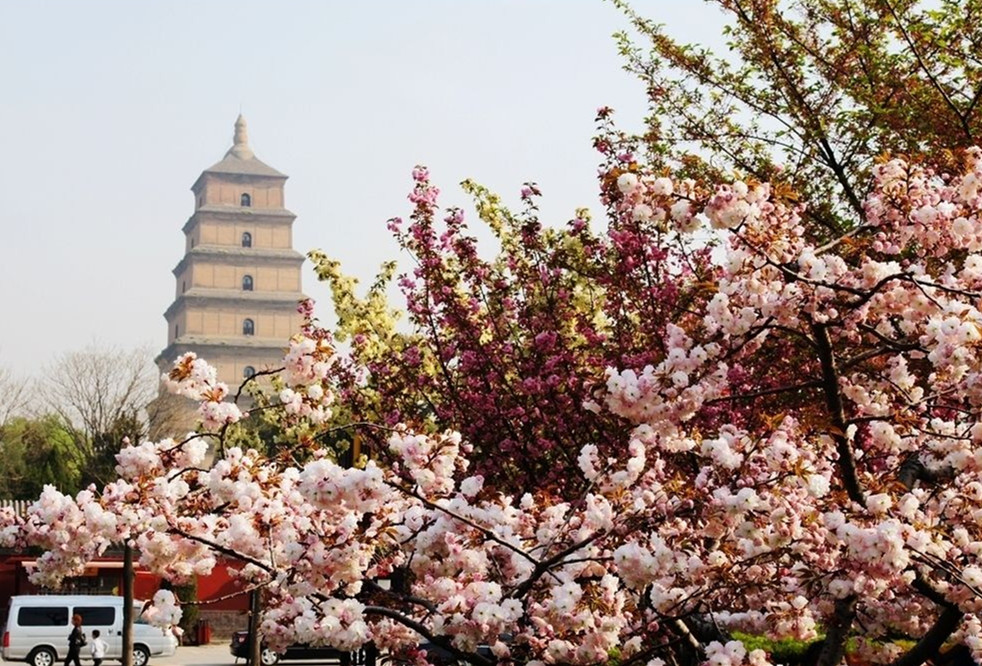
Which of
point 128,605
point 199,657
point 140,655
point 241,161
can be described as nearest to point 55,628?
point 140,655

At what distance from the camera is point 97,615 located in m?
33.3

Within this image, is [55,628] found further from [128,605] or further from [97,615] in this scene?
[128,605]

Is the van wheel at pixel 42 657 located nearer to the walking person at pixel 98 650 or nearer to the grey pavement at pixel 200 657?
the walking person at pixel 98 650

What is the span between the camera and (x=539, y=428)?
1516 centimetres

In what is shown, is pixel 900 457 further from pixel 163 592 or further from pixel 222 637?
pixel 222 637

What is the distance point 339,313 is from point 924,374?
38.2 feet

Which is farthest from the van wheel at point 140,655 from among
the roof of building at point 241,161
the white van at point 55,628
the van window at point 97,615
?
the roof of building at point 241,161

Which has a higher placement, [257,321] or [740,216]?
[257,321]

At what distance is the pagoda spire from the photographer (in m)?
120

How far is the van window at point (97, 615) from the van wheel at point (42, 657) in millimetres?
1028

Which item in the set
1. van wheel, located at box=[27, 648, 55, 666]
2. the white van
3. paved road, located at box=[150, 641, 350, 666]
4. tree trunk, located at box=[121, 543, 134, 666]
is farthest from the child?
tree trunk, located at box=[121, 543, 134, 666]

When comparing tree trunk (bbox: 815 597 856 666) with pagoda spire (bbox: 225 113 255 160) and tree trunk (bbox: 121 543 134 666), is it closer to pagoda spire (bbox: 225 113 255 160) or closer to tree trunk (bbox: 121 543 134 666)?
tree trunk (bbox: 121 543 134 666)

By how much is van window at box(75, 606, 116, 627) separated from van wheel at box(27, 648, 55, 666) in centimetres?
103

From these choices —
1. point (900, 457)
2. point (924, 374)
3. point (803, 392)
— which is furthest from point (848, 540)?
point (803, 392)
